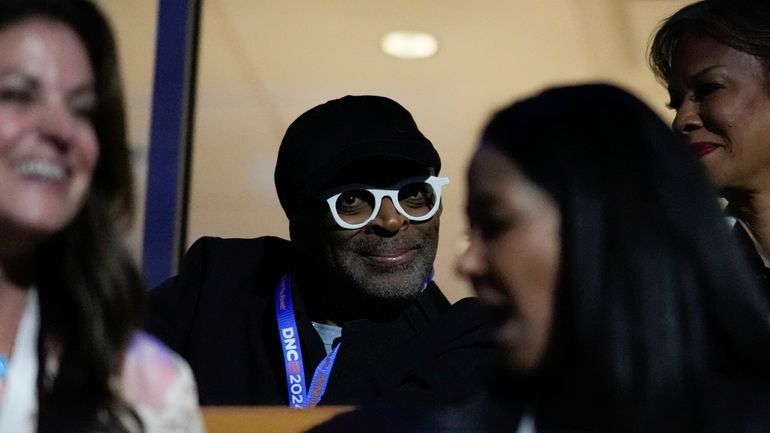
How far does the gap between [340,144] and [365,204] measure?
0.54 feet

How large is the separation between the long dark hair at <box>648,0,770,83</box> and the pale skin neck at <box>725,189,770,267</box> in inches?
10.7

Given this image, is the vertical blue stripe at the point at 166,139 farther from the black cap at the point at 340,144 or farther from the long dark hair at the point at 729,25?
the long dark hair at the point at 729,25

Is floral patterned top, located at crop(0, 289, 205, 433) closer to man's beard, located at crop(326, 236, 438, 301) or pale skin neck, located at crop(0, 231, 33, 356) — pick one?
pale skin neck, located at crop(0, 231, 33, 356)

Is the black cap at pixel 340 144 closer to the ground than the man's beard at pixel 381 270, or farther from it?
farther from it

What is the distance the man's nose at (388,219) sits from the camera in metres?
2.73

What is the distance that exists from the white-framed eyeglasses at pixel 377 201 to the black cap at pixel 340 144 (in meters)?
0.05

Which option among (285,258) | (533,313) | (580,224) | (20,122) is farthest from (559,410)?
(285,258)

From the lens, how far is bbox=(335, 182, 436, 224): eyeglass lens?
2.76 m

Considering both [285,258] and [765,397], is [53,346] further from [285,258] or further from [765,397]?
[285,258]

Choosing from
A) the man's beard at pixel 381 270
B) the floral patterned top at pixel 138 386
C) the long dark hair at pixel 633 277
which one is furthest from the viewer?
the man's beard at pixel 381 270

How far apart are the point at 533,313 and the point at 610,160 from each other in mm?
236

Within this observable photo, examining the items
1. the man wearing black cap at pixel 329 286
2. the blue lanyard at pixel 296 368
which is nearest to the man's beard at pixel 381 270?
the man wearing black cap at pixel 329 286

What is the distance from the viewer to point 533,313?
Result: 5.03 ft

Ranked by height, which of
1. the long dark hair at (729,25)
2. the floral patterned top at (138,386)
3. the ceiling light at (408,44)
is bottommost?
the floral patterned top at (138,386)
